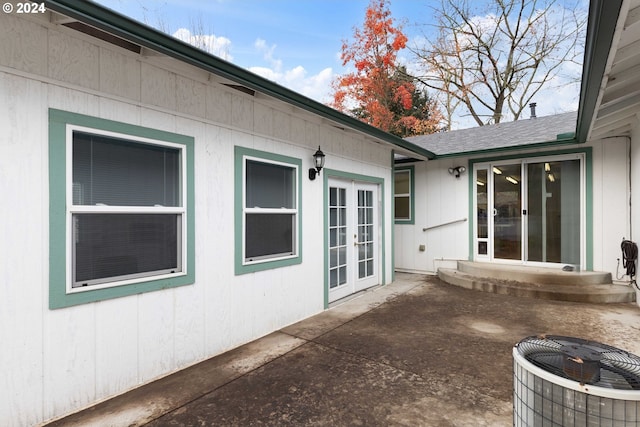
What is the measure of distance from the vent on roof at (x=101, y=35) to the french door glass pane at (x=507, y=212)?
663cm

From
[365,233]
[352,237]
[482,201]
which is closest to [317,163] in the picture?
[352,237]

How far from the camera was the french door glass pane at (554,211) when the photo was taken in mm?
6039

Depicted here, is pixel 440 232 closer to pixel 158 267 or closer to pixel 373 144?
pixel 373 144

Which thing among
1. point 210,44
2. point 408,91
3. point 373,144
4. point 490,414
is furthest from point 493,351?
point 408,91

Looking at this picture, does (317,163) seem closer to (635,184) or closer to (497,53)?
(635,184)

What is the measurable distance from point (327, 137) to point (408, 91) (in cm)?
1213

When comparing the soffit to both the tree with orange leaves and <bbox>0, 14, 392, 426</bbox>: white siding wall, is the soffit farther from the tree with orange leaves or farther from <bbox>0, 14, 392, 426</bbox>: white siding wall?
the tree with orange leaves

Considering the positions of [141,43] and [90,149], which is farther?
[90,149]

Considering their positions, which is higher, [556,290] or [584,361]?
[584,361]

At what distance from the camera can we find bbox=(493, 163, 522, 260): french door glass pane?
6.58 meters

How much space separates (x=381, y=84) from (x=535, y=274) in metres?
11.8

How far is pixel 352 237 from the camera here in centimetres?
556

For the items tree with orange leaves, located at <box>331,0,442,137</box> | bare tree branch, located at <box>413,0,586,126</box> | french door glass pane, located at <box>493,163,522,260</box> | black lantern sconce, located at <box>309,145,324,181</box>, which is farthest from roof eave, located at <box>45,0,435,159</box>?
bare tree branch, located at <box>413,0,586,126</box>

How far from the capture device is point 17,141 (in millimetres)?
2166
